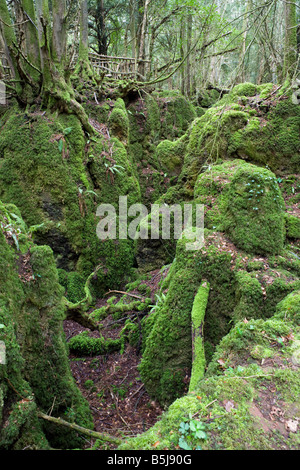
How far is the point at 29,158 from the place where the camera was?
7.70 metres

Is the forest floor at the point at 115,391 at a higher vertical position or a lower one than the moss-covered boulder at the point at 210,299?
lower

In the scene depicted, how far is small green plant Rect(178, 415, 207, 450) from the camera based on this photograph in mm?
1734

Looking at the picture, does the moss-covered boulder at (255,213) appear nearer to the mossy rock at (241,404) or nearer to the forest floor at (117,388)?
the forest floor at (117,388)

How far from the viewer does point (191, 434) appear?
180 centimetres

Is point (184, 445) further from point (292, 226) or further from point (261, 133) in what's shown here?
point (261, 133)

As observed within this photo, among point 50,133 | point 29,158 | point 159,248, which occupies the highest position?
point 50,133

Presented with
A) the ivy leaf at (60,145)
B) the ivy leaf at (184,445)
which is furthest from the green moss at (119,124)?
the ivy leaf at (184,445)

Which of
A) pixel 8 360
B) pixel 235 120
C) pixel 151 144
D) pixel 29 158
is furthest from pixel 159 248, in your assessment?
pixel 151 144

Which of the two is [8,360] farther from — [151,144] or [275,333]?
[151,144]

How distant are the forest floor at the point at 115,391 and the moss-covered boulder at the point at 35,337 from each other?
628 millimetres

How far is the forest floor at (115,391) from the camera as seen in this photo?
406cm

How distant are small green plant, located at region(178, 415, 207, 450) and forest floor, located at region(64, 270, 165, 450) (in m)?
1.94

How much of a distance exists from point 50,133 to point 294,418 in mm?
8362
